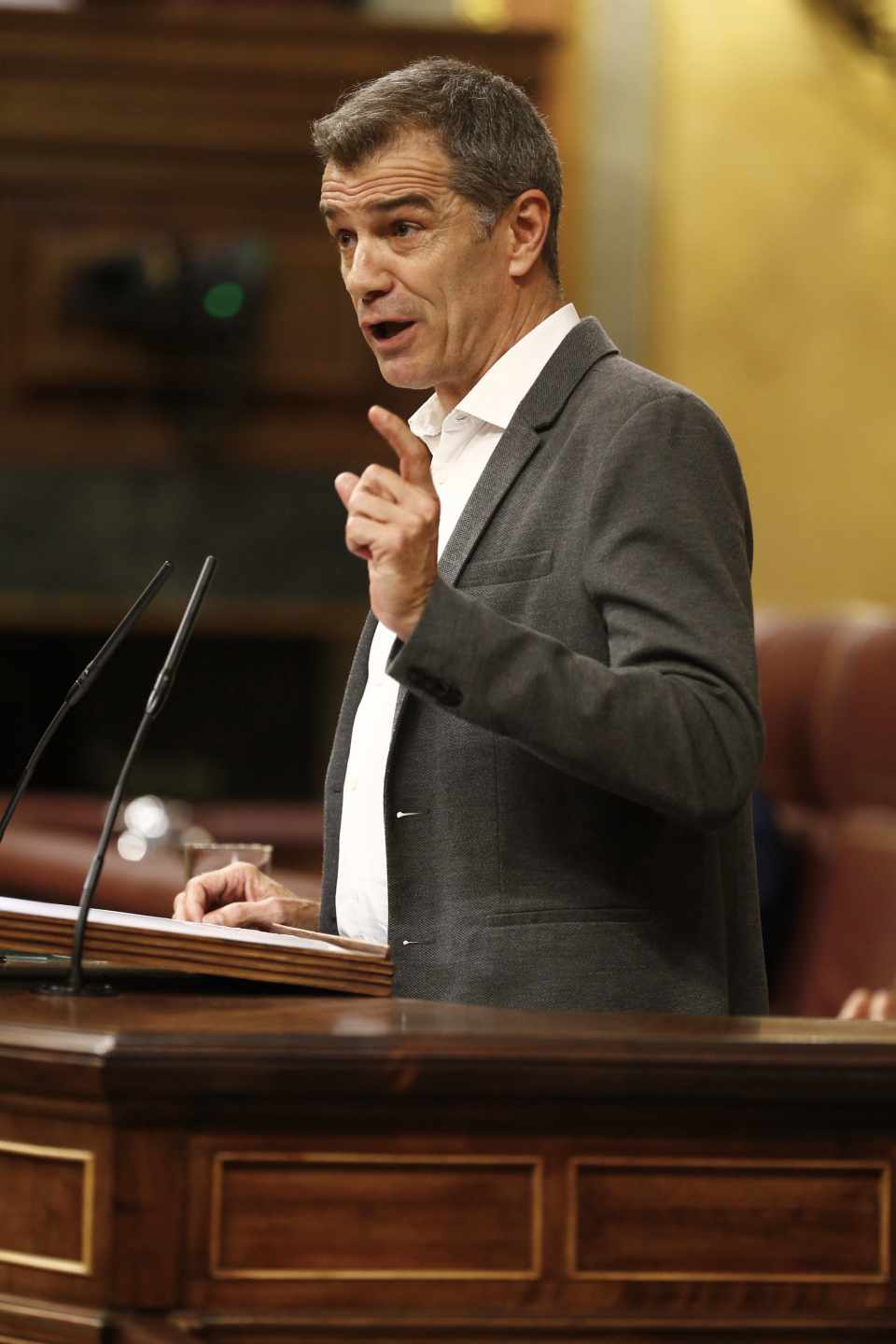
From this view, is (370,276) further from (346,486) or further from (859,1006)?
(859,1006)

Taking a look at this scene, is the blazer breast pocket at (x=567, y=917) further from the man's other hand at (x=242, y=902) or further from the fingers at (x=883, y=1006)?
the fingers at (x=883, y=1006)

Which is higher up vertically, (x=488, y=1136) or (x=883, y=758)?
(x=883, y=758)

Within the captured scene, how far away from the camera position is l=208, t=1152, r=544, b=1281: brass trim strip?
111 centimetres

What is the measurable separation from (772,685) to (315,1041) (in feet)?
9.36

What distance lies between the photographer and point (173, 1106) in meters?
1.10

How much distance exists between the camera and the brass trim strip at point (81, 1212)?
1102 mm

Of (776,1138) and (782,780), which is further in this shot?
(782,780)

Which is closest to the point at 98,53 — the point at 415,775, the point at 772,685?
the point at 772,685

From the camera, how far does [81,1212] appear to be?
1.11m

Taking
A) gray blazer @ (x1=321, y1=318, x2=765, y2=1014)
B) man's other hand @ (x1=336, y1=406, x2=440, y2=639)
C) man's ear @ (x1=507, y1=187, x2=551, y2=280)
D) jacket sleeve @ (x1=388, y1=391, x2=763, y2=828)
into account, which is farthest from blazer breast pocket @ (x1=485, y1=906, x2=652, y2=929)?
man's ear @ (x1=507, y1=187, x2=551, y2=280)

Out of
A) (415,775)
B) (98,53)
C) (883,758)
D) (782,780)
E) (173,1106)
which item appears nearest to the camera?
(173,1106)

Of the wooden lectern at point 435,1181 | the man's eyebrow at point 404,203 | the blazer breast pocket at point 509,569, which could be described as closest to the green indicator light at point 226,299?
the man's eyebrow at point 404,203

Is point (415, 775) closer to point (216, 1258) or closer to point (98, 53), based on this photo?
point (216, 1258)

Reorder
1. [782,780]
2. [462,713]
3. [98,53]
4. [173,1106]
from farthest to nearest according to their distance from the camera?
[98,53]
[782,780]
[462,713]
[173,1106]
